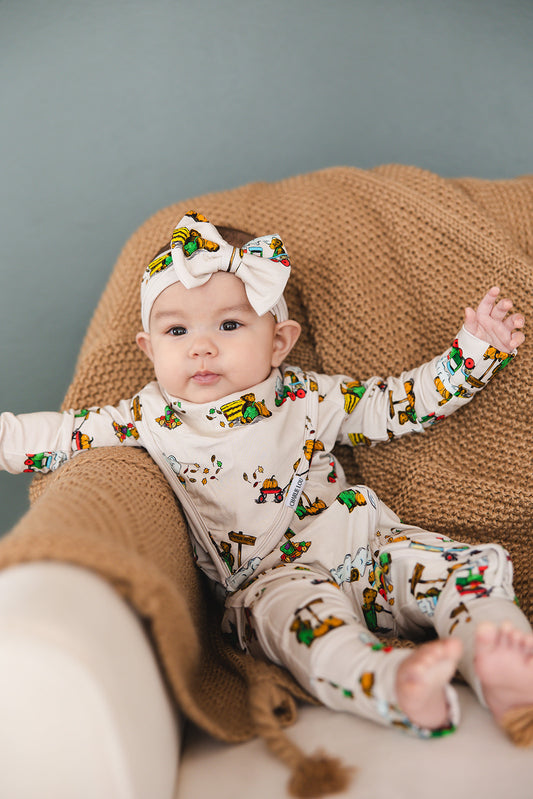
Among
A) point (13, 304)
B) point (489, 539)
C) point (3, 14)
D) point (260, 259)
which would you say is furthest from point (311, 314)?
point (3, 14)

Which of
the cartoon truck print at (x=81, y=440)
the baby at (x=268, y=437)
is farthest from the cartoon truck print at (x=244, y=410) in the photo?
the cartoon truck print at (x=81, y=440)

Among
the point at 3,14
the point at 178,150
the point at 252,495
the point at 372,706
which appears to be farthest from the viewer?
the point at 178,150

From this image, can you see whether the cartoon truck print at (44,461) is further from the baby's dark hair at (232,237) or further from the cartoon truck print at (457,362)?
the cartoon truck print at (457,362)

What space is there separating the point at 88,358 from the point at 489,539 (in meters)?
0.75

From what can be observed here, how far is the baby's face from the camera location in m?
1.09

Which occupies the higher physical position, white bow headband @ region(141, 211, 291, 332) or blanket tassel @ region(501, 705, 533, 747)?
white bow headband @ region(141, 211, 291, 332)

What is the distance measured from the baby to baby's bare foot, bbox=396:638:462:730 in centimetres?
17

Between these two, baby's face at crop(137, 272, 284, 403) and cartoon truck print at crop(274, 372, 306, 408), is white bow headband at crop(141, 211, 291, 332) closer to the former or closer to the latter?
baby's face at crop(137, 272, 284, 403)

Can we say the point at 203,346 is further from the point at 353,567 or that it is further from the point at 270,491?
the point at 353,567

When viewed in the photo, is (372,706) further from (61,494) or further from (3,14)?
(3,14)

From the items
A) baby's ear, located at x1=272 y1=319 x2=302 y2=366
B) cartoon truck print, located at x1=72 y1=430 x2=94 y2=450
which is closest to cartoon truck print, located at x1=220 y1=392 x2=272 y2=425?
baby's ear, located at x1=272 y1=319 x2=302 y2=366

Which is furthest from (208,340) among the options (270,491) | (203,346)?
(270,491)

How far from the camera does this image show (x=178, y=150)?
1543 mm

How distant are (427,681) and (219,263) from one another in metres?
0.66
